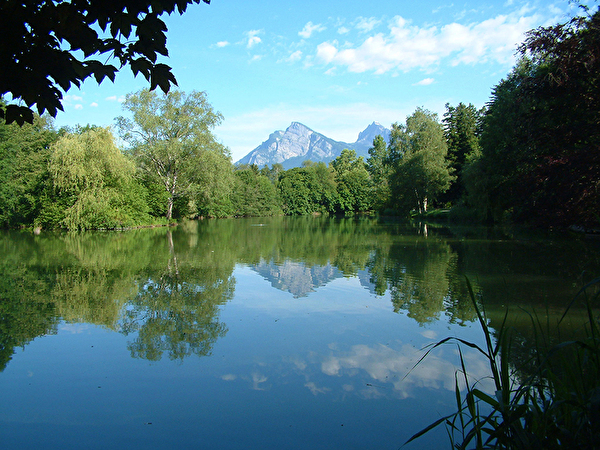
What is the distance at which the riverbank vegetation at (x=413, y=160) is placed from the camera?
45.8 ft

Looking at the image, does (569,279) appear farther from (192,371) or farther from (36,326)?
(36,326)

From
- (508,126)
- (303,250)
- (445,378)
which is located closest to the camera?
(445,378)

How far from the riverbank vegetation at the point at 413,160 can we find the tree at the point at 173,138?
Result: 0.09m

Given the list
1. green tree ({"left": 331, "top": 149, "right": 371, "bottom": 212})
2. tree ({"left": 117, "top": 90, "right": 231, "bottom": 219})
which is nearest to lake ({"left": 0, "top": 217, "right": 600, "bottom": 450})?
tree ({"left": 117, "top": 90, "right": 231, "bottom": 219})

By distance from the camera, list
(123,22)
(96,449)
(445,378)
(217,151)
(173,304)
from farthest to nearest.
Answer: (217,151)
(173,304)
(445,378)
(96,449)
(123,22)

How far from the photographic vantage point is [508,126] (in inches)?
999

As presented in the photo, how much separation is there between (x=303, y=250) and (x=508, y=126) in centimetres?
1682

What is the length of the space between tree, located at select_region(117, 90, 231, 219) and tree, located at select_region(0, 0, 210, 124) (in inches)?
1223

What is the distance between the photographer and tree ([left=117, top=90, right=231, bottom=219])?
32750 mm

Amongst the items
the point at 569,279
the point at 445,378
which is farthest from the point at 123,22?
the point at 569,279

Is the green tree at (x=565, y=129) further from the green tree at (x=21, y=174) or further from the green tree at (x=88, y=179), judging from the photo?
the green tree at (x=21, y=174)

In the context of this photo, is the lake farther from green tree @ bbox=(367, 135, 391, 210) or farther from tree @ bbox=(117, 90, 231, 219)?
green tree @ bbox=(367, 135, 391, 210)

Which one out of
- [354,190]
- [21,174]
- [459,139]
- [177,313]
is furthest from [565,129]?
[354,190]

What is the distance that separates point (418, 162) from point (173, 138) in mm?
22415
